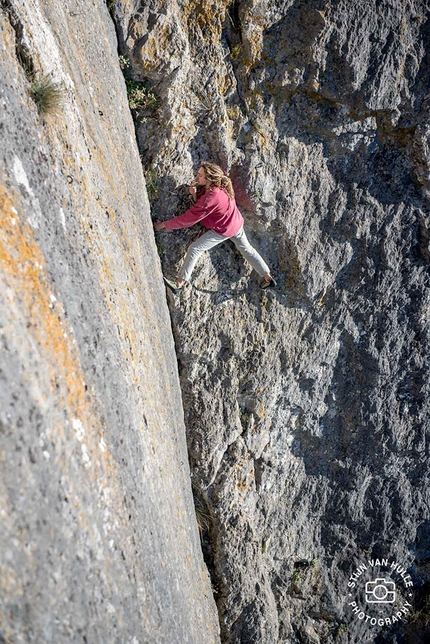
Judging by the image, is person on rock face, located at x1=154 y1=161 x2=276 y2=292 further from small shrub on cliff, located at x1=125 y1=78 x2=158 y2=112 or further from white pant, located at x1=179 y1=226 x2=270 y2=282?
small shrub on cliff, located at x1=125 y1=78 x2=158 y2=112

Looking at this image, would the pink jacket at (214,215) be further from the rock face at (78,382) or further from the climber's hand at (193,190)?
the rock face at (78,382)

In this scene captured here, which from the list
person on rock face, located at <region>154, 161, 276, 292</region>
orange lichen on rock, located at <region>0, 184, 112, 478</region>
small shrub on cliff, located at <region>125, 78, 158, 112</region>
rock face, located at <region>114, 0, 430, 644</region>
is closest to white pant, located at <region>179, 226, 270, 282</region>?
person on rock face, located at <region>154, 161, 276, 292</region>

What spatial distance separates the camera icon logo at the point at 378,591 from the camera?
8.48 meters

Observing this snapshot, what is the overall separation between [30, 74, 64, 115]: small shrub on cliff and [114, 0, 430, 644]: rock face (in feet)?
8.90

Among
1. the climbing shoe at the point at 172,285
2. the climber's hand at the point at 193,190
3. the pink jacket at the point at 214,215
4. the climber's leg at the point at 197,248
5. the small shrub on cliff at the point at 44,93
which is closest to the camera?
the small shrub on cliff at the point at 44,93

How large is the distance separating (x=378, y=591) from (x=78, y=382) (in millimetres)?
7285

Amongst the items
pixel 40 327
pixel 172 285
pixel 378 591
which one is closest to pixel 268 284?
pixel 172 285

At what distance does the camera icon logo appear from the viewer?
8.48 meters

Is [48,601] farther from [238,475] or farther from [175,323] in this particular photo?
[238,475]

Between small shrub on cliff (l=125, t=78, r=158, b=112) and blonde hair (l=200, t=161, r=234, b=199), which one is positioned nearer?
blonde hair (l=200, t=161, r=234, b=199)

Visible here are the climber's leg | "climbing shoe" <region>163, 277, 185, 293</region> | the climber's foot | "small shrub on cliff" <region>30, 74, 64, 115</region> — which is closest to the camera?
"small shrub on cliff" <region>30, 74, 64, 115</region>

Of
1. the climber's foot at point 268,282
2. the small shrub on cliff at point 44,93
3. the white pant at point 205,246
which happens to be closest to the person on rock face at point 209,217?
the white pant at point 205,246

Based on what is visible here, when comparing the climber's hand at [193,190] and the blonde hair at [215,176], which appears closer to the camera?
the blonde hair at [215,176]

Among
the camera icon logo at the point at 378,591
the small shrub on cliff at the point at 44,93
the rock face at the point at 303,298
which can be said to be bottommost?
the camera icon logo at the point at 378,591
